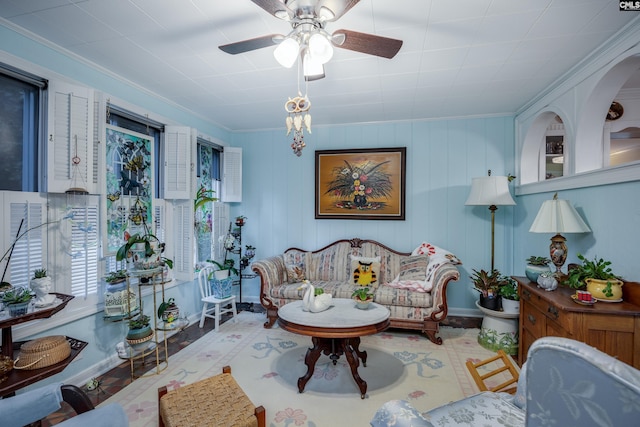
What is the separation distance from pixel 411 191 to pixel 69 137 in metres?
3.81

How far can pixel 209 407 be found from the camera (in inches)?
64.3

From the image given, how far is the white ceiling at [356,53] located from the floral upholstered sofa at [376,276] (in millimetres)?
1922

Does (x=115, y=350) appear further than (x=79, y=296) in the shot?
Yes

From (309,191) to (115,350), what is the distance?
3.01 meters

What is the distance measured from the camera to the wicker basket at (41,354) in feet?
5.69

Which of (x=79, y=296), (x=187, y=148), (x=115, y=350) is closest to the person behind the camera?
(x=79, y=296)

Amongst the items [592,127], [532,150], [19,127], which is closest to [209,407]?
[19,127]

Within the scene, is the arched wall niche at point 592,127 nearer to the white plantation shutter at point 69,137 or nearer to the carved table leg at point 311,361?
the carved table leg at point 311,361

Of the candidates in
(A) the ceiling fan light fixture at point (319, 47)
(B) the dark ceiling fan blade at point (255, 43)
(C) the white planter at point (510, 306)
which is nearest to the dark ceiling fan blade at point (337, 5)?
(A) the ceiling fan light fixture at point (319, 47)

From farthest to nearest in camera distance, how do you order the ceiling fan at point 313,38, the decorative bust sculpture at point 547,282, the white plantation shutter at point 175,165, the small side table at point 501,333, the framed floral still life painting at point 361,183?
1. the framed floral still life painting at point 361,183
2. the white plantation shutter at point 175,165
3. the small side table at point 501,333
4. the decorative bust sculpture at point 547,282
5. the ceiling fan at point 313,38

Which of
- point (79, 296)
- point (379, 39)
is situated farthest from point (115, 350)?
point (379, 39)

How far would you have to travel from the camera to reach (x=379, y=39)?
1.62 m

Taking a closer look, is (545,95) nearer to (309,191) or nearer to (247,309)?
(309,191)

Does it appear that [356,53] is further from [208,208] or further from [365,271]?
[208,208]
